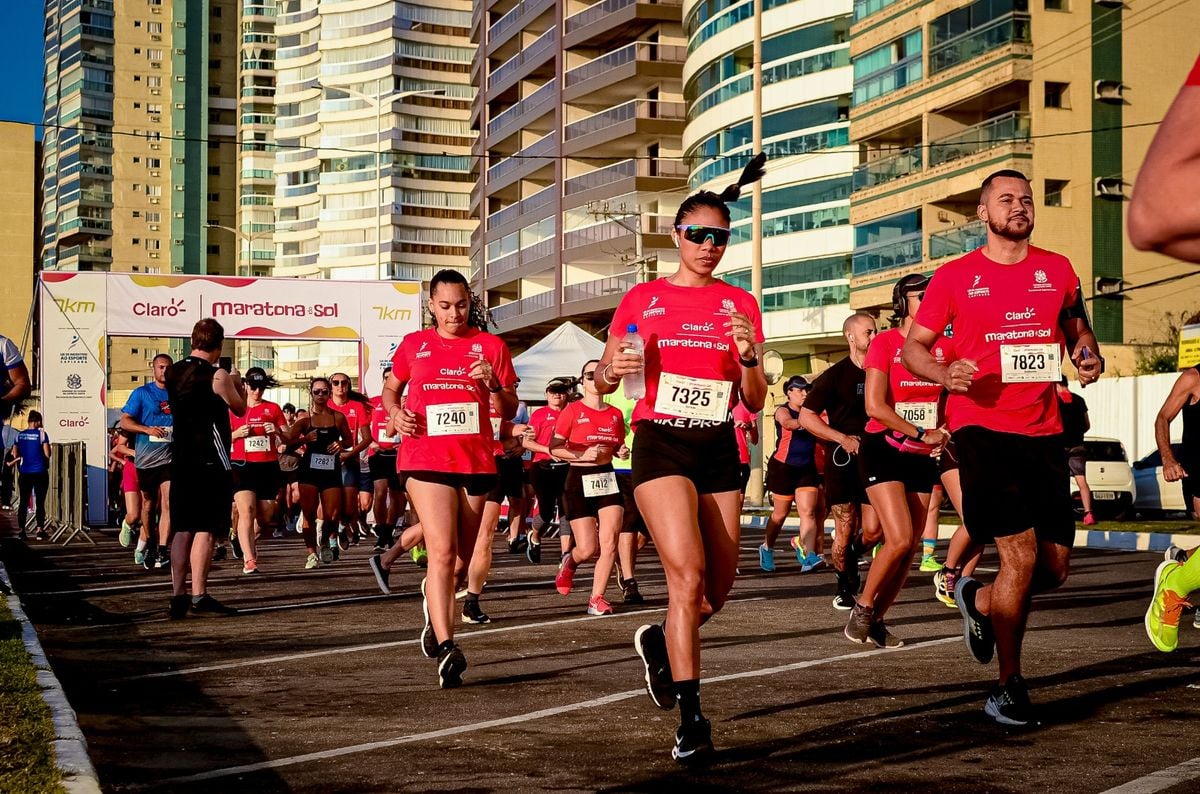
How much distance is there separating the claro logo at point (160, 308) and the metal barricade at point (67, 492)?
3.39 meters

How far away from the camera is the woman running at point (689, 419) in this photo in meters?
6.09

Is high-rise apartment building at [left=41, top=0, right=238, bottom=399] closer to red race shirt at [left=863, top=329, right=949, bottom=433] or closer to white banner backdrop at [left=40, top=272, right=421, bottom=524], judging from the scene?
white banner backdrop at [left=40, top=272, right=421, bottom=524]

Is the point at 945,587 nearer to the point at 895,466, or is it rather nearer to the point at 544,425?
the point at 895,466

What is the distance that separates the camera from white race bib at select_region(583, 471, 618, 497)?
41.2ft

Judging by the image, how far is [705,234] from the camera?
21.2 feet

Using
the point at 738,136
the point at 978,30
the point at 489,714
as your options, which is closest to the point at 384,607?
the point at 489,714

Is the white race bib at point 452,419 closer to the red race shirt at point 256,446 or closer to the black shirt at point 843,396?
the black shirt at point 843,396

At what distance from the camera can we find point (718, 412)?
6.34m

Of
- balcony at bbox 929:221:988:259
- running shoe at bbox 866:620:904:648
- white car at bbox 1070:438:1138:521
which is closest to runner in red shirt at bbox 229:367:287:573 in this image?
running shoe at bbox 866:620:904:648

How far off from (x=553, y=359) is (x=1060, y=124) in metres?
20.5

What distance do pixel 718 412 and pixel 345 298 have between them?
78.2 feet

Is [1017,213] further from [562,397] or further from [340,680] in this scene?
[562,397]

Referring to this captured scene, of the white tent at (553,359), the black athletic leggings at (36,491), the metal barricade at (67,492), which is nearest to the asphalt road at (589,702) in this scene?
the metal barricade at (67,492)

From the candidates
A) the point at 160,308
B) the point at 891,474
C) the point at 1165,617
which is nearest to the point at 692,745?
the point at 1165,617
